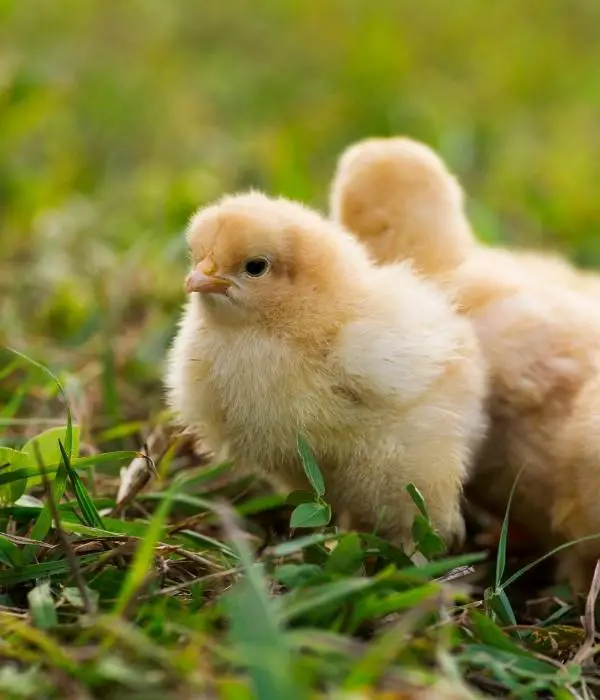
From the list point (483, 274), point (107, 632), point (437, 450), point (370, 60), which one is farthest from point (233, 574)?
point (370, 60)

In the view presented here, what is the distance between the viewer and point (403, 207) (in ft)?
8.34

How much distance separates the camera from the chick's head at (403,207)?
8.29 feet

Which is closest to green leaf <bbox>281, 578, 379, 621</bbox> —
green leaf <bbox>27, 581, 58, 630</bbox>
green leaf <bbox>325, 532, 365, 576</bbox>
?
green leaf <bbox>325, 532, 365, 576</bbox>

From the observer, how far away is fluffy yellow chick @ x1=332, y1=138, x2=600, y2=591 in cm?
214

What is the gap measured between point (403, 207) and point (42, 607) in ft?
4.41

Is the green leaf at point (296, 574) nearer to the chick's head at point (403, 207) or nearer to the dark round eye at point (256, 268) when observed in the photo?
the dark round eye at point (256, 268)

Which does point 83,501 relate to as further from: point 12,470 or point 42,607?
point 42,607

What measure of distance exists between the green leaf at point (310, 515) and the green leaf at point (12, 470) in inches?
20.3

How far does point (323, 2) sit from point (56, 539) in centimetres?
647

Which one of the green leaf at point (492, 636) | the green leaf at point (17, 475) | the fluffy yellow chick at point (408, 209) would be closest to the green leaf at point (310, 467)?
the green leaf at point (492, 636)

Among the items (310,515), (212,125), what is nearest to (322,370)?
(310,515)

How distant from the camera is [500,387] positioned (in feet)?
7.55

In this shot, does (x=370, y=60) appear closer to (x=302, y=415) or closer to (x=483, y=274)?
(x=483, y=274)

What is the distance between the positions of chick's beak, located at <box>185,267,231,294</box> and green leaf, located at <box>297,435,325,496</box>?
33 centimetres
